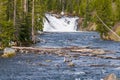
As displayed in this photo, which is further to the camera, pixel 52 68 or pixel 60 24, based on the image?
pixel 60 24

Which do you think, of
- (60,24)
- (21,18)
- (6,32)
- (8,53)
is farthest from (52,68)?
(60,24)

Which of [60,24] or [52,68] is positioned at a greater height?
[52,68]

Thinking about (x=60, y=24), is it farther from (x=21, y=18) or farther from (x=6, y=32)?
(x=6, y=32)

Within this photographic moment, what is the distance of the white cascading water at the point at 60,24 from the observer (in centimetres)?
11738

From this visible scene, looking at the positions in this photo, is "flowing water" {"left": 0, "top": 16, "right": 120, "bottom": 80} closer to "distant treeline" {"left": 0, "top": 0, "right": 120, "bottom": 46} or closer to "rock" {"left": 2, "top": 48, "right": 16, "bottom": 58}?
"rock" {"left": 2, "top": 48, "right": 16, "bottom": 58}

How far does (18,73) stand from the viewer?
36.8 metres

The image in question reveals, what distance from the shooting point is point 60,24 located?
121375 millimetres

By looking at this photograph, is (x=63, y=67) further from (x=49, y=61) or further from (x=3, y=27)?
(x=3, y=27)

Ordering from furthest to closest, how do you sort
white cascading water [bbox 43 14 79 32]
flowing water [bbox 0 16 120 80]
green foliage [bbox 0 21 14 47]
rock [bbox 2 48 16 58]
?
white cascading water [bbox 43 14 79 32], green foliage [bbox 0 21 14 47], rock [bbox 2 48 16 58], flowing water [bbox 0 16 120 80]

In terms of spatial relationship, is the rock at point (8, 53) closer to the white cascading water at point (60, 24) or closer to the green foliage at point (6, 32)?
the green foliage at point (6, 32)

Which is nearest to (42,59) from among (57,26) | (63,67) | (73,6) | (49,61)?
(49,61)

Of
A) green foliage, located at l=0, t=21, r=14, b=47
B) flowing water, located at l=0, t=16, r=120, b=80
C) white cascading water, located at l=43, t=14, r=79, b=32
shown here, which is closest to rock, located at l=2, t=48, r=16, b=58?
flowing water, located at l=0, t=16, r=120, b=80

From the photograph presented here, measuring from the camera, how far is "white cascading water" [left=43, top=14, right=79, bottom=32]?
11738 centimetres

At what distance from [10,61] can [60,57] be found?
6.06 metres
